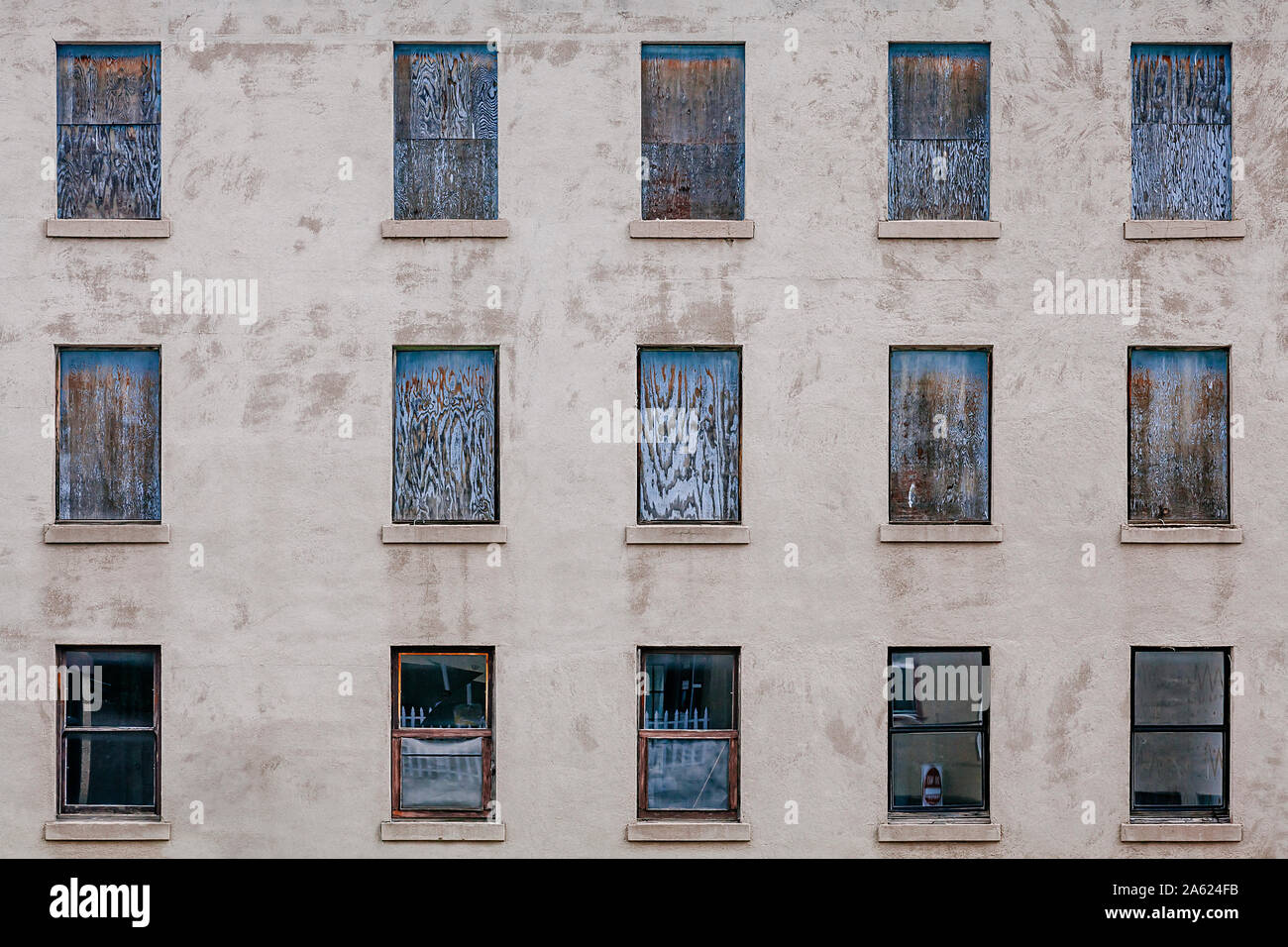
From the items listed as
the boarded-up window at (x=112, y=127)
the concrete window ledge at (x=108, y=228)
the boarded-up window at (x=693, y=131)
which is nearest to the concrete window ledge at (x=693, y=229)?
the boarded-up window at (x=693, y=131)

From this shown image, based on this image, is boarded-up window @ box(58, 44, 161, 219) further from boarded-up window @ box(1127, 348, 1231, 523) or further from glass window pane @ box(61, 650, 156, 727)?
boarded-up window @ box(1127, 348, 1231, 523)

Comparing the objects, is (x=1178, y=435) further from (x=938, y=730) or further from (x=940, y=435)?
(x=938, y=730)

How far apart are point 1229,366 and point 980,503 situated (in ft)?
9.15

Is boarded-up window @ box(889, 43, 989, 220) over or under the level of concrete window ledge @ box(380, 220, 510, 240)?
over

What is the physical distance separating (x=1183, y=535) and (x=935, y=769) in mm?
3337

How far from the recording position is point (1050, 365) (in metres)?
12.5

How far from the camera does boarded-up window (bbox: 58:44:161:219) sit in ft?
41.4

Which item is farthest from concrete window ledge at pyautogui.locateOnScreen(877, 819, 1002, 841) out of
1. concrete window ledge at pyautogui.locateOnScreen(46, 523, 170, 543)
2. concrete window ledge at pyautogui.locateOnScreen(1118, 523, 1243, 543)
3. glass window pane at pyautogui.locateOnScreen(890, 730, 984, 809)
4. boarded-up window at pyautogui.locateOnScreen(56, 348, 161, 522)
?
boarded-up window at pyautogui.locateOnScreen(56, 348, 161, 522)

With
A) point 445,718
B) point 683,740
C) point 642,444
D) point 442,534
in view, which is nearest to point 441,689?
point 445,718

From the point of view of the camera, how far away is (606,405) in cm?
1247

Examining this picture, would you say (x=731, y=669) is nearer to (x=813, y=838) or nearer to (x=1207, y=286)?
(x=813, y=838)

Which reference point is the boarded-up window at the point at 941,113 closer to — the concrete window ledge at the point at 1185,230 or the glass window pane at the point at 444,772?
the concrete window ledge at the point at 1185,230

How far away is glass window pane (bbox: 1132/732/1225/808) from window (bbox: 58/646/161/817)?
976 cm
